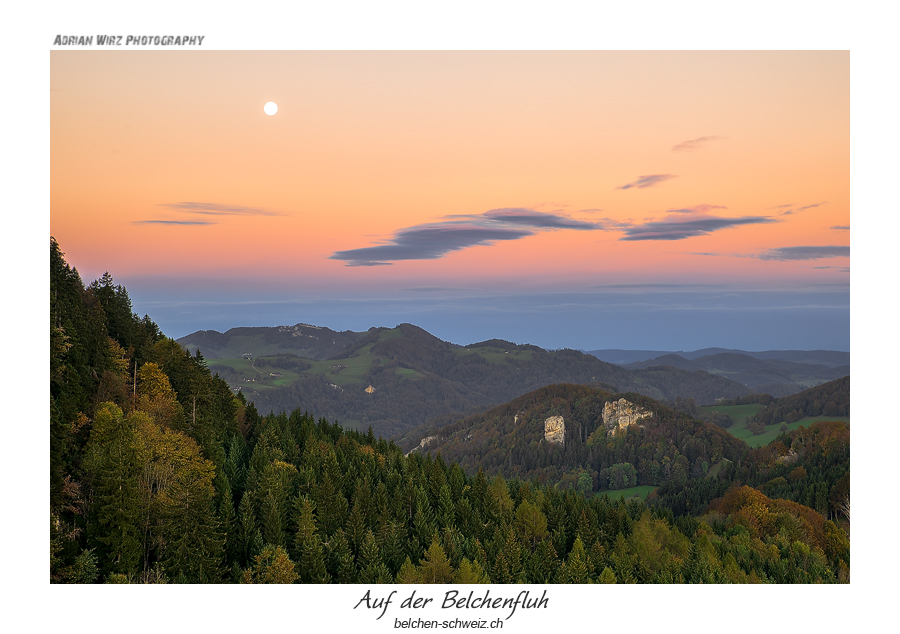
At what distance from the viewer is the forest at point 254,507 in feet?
119

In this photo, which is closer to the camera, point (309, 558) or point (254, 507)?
point (309, 558)

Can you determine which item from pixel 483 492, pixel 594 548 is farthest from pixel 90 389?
pixel 594 548

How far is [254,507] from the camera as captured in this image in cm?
5197

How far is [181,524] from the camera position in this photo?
3841 cm

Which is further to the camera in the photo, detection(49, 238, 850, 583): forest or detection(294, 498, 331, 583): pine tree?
detection(294, 498, 331, 583): pine tree

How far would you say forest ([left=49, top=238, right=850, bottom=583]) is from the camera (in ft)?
119

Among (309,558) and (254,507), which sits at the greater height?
(254,507)

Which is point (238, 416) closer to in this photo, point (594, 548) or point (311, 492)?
point (311, 492)

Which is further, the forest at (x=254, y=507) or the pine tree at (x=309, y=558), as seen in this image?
the pine tree at (x=309, y=558)

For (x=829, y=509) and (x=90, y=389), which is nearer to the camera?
(x=90, y=389)
